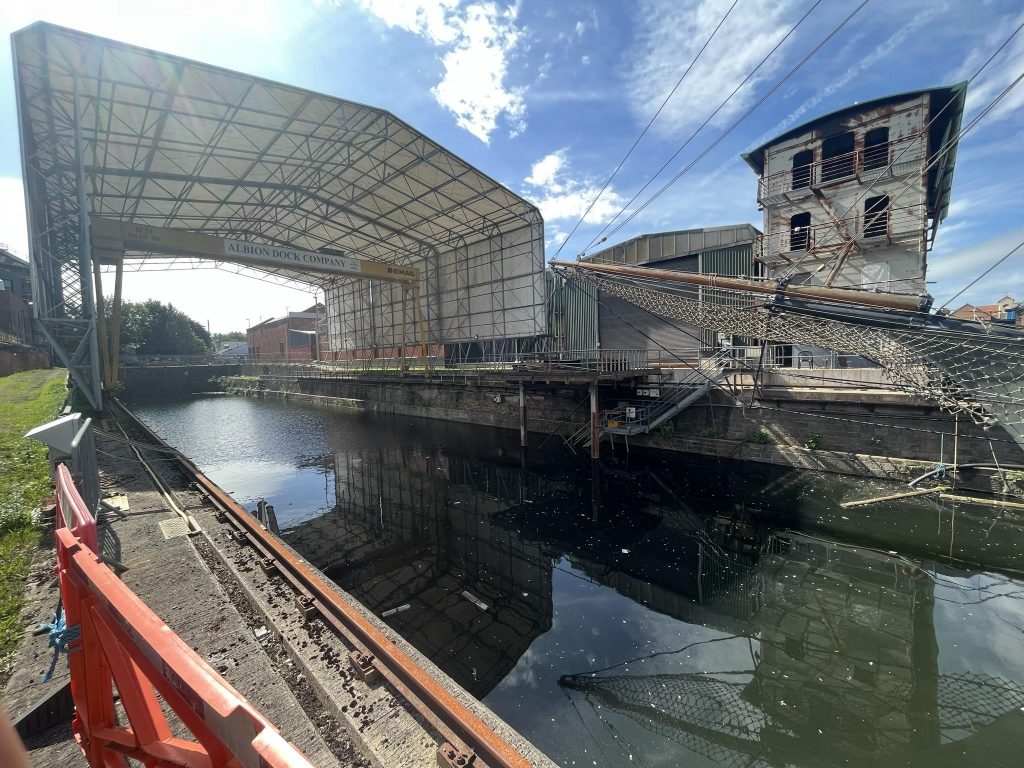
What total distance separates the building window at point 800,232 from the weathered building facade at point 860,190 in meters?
0.03

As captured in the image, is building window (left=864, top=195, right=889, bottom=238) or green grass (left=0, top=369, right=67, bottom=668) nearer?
green grass (left=0, top=369, right=67, bottom=668)

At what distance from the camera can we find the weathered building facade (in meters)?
13.9

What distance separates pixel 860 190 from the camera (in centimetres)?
1487

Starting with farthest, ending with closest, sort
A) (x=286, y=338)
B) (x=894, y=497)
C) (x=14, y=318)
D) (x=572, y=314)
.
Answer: (x=286, y=338)
(x=14, y=318)
(x=572, y=314)
(x=894, y=497)

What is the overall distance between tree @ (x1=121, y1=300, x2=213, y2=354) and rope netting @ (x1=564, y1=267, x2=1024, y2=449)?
180 feet

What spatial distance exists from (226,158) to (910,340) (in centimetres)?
2188

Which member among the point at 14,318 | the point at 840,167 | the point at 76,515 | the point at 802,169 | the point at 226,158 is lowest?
the point at 76,515

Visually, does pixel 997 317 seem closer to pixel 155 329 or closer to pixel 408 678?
pixel 408 678

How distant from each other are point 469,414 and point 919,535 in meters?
15.9

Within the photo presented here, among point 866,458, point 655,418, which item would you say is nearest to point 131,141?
point 655,418

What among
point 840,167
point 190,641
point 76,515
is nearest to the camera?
point 76,515

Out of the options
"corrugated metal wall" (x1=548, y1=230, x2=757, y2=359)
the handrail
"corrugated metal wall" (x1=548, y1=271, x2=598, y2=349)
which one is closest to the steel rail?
"corrugated metal wall" (x1=548, y1=230, x2=757, y2=359)

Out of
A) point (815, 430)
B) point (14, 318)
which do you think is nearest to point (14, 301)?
point (14, 318)

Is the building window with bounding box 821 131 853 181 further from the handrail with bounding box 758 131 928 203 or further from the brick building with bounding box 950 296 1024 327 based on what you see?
the brick building with bounding box 950 296 1024 327
